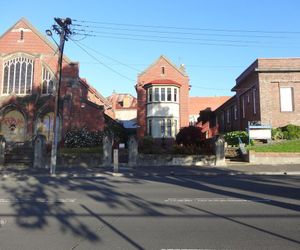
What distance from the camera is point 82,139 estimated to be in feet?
107

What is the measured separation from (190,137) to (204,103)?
159 ft

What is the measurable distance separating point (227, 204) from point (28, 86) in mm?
31484

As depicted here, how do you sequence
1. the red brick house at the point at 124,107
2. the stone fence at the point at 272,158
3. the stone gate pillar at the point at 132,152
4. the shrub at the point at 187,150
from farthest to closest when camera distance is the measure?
the red brick house at the point at 124,107
the shrub at the point at 187,150
the stone gate pillar at the point at 132,152
the stone fence at the point at 272,158

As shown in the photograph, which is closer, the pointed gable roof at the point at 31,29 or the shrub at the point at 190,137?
the shrub at the point at 190,137

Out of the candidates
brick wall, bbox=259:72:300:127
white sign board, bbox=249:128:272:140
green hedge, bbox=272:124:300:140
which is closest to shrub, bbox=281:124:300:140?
green hedge, bbox=272:124:300:140

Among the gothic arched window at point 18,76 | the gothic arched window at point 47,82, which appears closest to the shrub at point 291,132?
the gothic arched window at point 47,82

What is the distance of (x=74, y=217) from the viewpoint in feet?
28.3

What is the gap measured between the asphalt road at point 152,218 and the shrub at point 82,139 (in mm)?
18940

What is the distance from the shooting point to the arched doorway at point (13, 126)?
36.7m

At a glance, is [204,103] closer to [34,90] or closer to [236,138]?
[34,90]

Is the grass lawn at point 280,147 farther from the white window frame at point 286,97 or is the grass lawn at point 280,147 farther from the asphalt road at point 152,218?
the asphalt road at point 152,218

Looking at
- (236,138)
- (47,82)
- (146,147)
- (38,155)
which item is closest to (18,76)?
(47,82)

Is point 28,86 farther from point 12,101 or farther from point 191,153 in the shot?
point 191,153

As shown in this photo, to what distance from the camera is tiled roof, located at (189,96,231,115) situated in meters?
76.9
